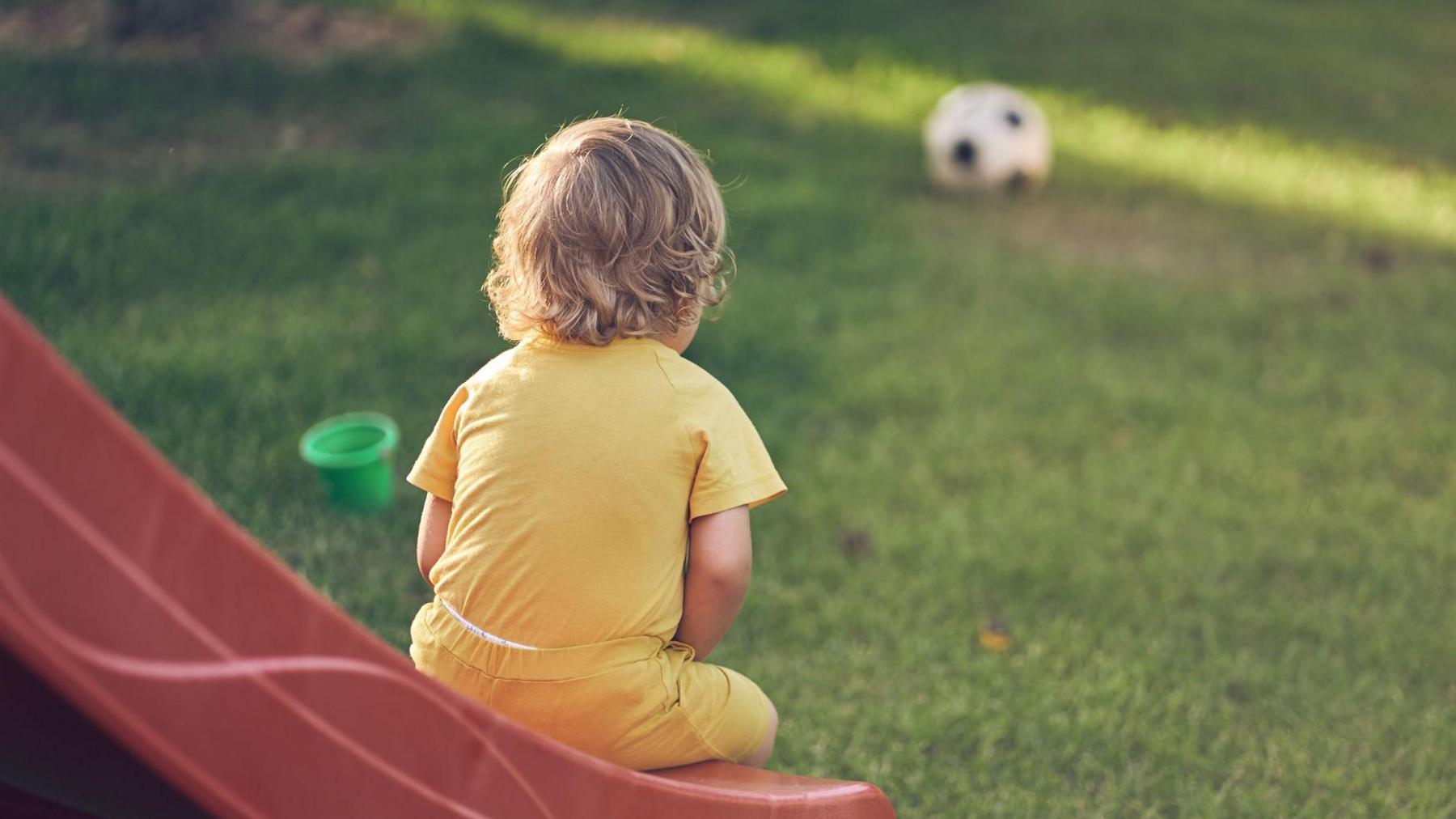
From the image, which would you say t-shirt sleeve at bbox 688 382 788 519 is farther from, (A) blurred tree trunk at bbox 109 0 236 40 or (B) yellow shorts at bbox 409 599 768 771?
(A) blurred tree trunk at bbox 109 0 236 40

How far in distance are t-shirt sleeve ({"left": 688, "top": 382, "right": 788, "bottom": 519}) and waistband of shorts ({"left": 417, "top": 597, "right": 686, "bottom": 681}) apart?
20 cm

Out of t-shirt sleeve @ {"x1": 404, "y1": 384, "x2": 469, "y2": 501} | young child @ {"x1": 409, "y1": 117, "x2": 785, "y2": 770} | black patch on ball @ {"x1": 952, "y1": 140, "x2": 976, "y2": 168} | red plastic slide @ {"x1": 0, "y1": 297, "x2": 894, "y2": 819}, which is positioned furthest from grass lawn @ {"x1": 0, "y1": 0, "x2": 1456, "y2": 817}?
red plastic slide @ {"x1": 0, "y1": 297, "x2": 894, "y2": 819}

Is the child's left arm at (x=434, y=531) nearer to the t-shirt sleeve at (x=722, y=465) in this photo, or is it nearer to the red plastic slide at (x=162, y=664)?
the t-shirt sleeve at (x=722, y=465)

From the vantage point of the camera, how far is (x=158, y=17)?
225 inches

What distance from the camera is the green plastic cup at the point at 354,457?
9.84 ft

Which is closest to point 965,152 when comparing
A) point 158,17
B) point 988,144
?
point 988,144

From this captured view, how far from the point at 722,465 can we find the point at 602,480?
164 mm

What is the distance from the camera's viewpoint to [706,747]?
175 centimetres

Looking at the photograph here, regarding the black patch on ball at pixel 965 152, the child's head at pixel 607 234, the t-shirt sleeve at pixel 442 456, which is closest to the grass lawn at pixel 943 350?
the black patch on ball at pixel 965 152

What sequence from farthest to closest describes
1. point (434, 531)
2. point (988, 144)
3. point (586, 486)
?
point (988, 144) < point (434, 531) < point (586, 486)

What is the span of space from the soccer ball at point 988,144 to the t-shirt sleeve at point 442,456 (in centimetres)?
385

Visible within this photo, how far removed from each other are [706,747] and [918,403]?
220 cm

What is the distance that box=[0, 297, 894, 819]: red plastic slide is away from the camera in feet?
3.21

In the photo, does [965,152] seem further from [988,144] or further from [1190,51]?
[1190,51]
